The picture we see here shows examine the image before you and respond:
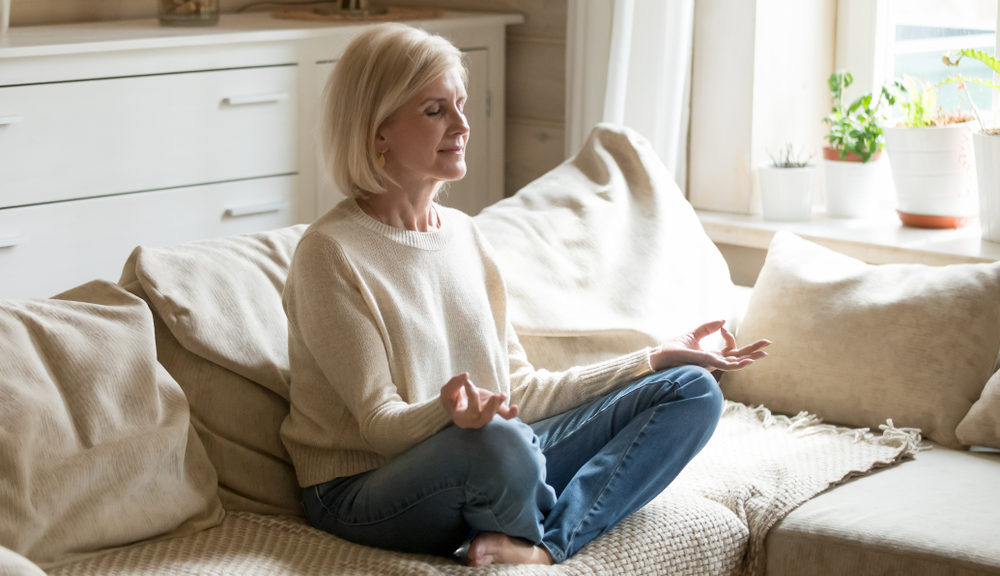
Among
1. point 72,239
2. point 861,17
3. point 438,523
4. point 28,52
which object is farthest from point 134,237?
point 861,17

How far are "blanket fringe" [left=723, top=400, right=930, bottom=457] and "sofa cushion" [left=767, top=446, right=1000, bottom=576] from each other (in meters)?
0.09

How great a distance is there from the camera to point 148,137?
101 inches

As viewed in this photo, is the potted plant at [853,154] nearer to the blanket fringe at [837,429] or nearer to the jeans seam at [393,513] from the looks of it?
the blanket fringe at [837,429]

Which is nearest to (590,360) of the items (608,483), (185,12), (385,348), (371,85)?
(608,483)

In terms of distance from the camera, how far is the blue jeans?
1.56 meters

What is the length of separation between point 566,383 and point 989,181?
3.89ft

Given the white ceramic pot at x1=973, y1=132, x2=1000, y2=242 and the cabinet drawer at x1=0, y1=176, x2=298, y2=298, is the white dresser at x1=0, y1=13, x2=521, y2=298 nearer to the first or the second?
the cabinet drawer at x1=0, y1=176, x2=298, y2=298

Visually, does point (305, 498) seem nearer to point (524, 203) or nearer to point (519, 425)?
point (519, 425)

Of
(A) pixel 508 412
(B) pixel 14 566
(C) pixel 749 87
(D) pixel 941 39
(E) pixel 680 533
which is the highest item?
(D) pixel 941 39

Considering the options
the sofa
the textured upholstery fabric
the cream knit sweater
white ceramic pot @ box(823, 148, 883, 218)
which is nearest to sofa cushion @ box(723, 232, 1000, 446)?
the sofa

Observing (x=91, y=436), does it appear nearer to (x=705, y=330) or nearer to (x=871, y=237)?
(x=705, y=330)

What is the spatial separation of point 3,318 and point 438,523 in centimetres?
62

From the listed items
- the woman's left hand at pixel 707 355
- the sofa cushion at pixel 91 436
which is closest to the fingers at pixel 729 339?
the woman's left hand at pixel 707 355

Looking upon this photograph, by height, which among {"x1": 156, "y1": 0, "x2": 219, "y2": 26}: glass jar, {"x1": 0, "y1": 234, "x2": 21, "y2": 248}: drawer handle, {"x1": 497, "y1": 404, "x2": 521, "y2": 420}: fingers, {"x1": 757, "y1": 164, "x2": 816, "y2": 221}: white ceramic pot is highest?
{"x1": 156, "y1": 0, "x2": 219, "y2": 26}: glass jar
